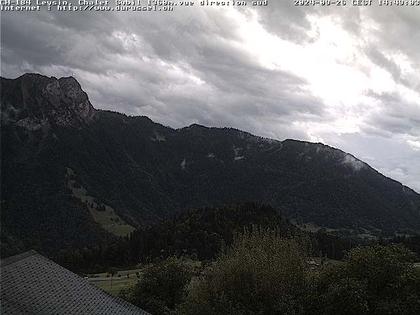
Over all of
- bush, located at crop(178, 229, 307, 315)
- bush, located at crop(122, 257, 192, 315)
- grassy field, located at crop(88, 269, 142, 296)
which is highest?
bush, located at crop(178, 229, 307, 315)

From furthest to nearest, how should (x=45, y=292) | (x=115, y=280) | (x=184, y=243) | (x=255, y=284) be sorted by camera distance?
1. (x=184, y=243)
2. (x=115, y=280)
3. (x=255, y=284)
4. (x=45, y=292)

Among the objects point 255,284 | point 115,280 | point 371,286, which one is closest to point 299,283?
point 255,284

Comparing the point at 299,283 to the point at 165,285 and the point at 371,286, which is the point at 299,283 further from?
the point at 165,285

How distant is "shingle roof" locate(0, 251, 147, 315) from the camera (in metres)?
26.5

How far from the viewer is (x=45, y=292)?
29.7 meters

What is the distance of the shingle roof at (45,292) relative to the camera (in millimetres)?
26522

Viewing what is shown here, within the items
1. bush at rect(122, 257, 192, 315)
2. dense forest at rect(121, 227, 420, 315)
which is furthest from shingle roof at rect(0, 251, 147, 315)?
bush at rect(122, 257, 192, 315)

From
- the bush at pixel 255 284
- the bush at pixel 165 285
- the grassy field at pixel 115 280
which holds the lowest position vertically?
the grassy field at pixel 115 280

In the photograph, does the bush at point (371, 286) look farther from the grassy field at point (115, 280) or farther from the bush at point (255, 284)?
the grassy field at point (115, 280)

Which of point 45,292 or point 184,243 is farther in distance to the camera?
point 184,243

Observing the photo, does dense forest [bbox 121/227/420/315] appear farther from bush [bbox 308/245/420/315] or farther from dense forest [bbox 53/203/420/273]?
dense forest [bbox 53/203/420/273]

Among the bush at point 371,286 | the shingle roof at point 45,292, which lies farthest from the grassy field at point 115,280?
the shingle roof at point 45,292

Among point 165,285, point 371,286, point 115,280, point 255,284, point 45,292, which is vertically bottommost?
point 115,280

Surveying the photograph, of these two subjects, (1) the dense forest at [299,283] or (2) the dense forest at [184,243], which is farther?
(2) the dense forest at [184,243]
